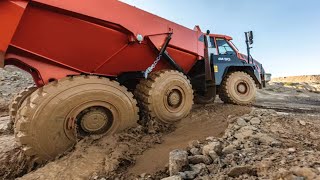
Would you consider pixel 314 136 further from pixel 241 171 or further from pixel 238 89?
pixel 238 89

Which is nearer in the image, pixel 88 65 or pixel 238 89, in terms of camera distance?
pixel 88 65

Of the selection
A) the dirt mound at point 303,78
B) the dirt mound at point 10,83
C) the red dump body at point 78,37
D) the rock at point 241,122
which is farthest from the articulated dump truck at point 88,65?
the dirt mound at point 303,78

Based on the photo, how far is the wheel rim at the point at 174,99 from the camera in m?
5.68

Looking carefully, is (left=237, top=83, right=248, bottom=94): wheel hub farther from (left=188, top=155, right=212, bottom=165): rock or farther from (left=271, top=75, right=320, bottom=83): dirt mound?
(left=271, top=75, right=320, bottom=83): dirt mound

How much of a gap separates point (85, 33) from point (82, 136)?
169cm

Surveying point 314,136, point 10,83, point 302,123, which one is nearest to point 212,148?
point 314,136

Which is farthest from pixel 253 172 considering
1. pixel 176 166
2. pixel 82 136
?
pixel 82 136

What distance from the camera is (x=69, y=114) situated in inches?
167

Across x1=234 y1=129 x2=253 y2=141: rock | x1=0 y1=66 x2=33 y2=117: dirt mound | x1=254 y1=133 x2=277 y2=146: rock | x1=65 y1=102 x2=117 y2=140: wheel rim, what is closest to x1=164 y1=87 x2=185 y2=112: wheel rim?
x1=65 y1=102 x2=117 y2=140: wheel rim

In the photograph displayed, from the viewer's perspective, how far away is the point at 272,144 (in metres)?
3.63

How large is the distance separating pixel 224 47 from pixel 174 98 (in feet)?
9.28

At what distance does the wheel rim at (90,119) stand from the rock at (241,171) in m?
2.51

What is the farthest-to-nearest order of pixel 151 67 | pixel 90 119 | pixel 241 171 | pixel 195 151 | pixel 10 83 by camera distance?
pixel 10 83 → pixel 151 67 → pixel 90 119 → pixel 195 151 → pixel 241 171

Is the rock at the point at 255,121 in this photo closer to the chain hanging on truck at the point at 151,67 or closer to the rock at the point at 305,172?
the chain hanging on truck at the point at 151,67
